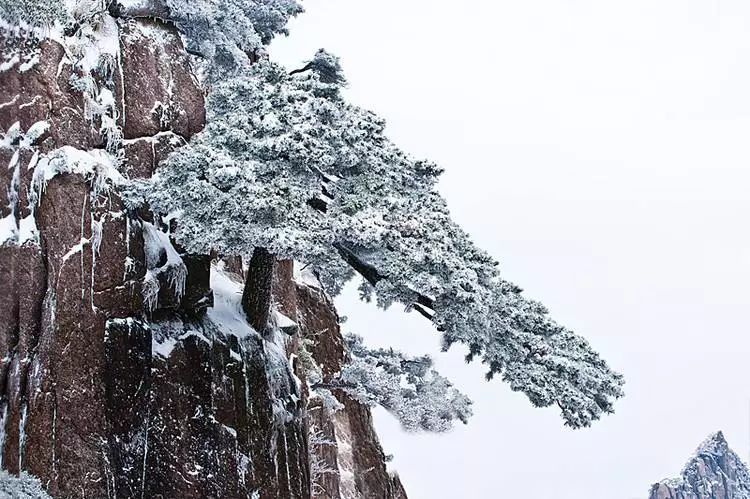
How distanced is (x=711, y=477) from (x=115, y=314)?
207 ft

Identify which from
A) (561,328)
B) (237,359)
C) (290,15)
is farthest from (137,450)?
(290,15)

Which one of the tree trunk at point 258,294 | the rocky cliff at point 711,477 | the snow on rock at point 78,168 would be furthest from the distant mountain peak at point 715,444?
the snow on rock at point 78,168

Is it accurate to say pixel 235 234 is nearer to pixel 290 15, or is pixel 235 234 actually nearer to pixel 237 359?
pixel 237 359

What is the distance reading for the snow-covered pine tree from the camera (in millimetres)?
9875

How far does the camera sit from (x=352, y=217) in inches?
412

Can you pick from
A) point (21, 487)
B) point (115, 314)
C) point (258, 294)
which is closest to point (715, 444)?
point (258, 294)

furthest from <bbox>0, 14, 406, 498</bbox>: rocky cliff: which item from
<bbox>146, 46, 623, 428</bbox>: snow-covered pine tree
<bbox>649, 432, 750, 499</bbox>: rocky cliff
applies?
<bbox>649, 432, 750, 499</bbox>: rocky cliff

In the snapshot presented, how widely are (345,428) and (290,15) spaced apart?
10.2 meters

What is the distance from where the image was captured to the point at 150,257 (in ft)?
38.1

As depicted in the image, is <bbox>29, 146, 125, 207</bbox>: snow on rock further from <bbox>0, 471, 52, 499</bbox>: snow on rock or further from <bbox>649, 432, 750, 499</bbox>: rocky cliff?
<bbox>649, 432, 750, 499</bbox>: rocky cliff

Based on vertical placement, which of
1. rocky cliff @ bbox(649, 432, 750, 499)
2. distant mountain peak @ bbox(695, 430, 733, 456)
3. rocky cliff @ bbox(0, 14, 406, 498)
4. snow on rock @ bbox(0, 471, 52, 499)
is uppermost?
distant mountain peak @ bbox(695, 430, 733, 456)

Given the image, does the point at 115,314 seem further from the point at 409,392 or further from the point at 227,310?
the point at 409,392

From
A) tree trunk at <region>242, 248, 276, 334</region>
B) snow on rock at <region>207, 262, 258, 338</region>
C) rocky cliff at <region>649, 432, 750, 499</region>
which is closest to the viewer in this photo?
tree trunk at <region>242, 248, 276, 334</region>

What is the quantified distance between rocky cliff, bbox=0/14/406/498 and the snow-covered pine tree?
124 centimetres
